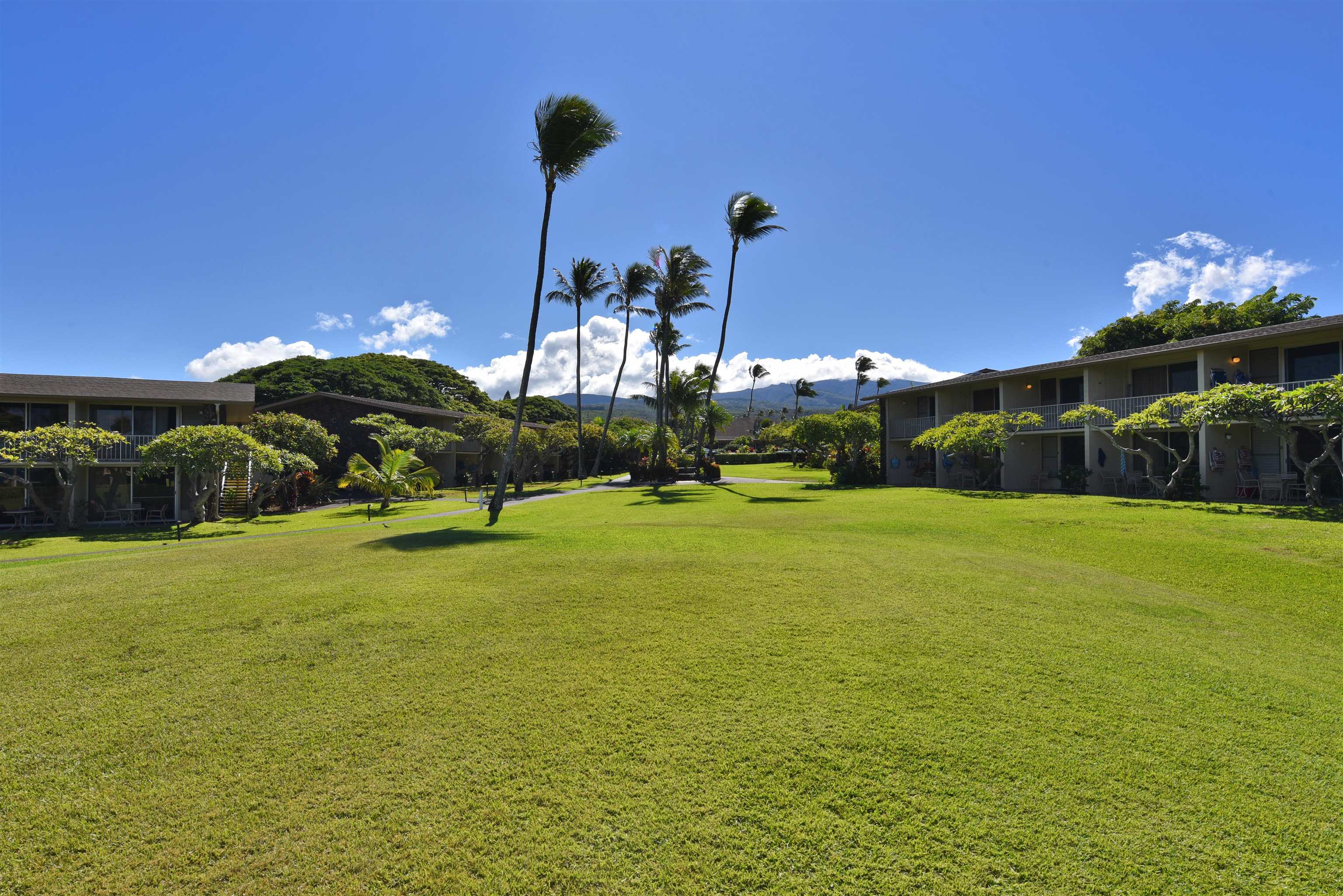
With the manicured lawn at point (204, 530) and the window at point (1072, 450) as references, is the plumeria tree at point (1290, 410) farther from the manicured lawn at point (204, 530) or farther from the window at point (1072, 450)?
the manicured lawn at point (204, 530)

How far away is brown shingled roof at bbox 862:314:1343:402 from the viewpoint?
1681cm

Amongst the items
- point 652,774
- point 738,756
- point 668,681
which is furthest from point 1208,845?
point 668,681

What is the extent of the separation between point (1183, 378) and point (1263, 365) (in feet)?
7.05

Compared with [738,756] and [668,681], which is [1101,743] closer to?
[738,756]

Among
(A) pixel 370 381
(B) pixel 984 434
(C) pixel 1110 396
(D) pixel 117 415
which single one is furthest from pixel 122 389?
(A) pixel 370 381

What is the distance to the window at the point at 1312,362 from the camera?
17.6 m

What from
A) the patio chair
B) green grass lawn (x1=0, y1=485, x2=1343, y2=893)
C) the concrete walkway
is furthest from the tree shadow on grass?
the concrete walkway

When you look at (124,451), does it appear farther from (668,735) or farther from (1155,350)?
(1155,350)

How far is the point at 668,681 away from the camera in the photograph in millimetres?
4680

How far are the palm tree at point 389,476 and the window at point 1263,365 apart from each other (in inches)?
1164

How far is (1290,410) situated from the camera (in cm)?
1373

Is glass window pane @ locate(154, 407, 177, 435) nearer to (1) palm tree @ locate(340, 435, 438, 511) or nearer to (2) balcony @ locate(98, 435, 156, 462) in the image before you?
(2) balcony @ locate(98, 435, 156, 462)

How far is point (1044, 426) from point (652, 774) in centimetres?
2537

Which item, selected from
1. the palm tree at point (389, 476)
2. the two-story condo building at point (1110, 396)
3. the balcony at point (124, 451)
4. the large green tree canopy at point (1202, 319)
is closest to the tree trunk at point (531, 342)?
the palm tree at point (389, 476)
